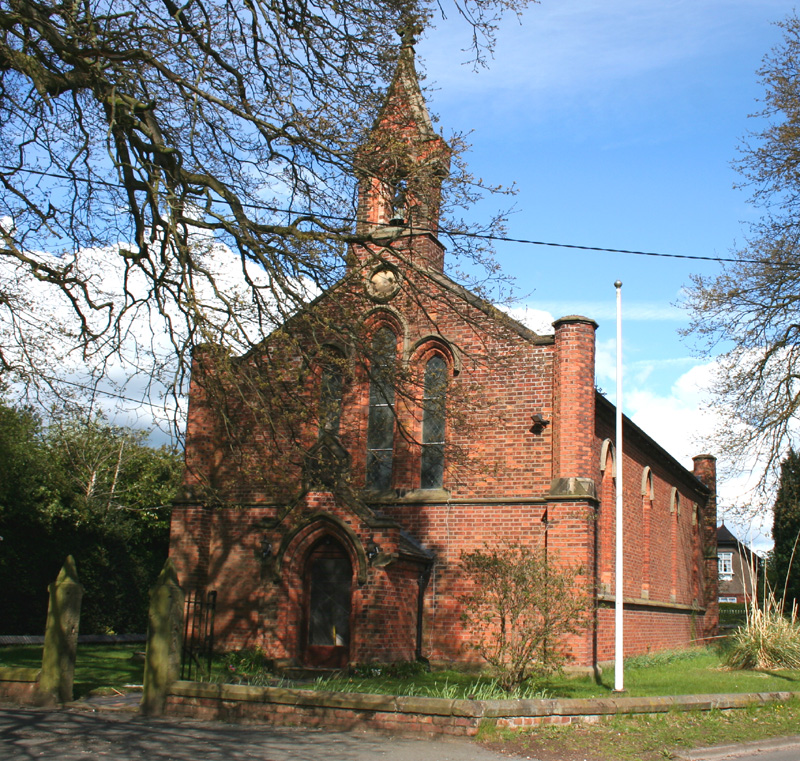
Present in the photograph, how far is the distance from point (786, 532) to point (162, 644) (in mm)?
33169

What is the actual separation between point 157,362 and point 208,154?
3319 mm

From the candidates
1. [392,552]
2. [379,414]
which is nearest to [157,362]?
[392,552]

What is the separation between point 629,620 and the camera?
19.4m

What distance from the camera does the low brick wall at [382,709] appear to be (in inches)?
378

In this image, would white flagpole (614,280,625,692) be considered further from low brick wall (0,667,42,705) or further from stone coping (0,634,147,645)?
stone coping (0,634,147,645)

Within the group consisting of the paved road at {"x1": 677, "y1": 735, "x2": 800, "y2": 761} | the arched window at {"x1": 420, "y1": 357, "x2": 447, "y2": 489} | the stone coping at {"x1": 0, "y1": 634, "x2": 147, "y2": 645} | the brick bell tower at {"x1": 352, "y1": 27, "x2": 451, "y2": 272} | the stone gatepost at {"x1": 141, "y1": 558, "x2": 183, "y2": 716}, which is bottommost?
the stone coping at {"x1": 0, "y1": 634, "x2": 147, "y2": 645}

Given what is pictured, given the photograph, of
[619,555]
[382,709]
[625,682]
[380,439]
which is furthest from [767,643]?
[382,709]

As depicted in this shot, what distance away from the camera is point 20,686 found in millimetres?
11383

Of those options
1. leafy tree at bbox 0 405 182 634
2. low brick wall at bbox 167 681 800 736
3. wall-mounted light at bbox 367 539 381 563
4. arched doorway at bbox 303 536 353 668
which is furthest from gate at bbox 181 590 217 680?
leafy tree at bbox 0 405 182 634

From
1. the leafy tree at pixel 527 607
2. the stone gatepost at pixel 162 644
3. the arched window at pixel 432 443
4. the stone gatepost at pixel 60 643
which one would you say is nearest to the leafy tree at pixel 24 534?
the stone gatepost at pixel 60 643

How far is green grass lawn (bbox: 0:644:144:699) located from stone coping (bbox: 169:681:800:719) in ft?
9.92

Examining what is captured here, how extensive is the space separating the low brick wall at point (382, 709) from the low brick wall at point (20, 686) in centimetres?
203

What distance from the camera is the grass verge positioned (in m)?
9.14

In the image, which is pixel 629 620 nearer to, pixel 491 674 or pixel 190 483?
pixel 491 674
